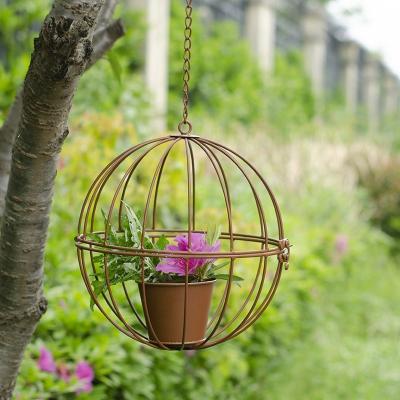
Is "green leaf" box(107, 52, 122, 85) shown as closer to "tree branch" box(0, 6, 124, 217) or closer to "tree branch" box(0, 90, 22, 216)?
"tree branch" box(0, 6, 124, 217)

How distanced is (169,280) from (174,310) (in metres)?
0.08

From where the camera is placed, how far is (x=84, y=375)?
2.37 meters

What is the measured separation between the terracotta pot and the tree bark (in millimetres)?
283

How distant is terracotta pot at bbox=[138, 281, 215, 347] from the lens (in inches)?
63.3

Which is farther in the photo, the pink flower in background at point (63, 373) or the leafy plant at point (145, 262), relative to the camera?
the pink flower in background at point (63, 373)

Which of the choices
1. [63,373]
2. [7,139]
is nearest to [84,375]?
[63,373]

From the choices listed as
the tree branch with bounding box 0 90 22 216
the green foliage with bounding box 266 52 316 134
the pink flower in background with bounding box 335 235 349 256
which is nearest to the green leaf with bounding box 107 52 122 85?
the tree branch with bounding box 0 90 22 216

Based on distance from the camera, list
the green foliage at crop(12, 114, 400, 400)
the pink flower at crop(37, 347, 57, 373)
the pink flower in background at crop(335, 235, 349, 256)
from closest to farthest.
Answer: the pink flower at crop(37, 347, 57, 373) → the green foliage at crop(12, 114, 400, 400) → the pink flower in background at crop(335, 235, 349, 256)

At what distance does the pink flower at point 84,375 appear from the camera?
2344 millimetres

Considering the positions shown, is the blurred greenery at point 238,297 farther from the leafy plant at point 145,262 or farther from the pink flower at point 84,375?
the leafy plant at point 145,262

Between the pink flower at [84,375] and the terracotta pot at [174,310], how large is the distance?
79 cm

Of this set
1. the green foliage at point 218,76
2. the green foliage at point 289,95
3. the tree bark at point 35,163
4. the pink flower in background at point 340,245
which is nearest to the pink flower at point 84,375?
the tree bark at point 35,163

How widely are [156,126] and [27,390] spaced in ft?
15.2

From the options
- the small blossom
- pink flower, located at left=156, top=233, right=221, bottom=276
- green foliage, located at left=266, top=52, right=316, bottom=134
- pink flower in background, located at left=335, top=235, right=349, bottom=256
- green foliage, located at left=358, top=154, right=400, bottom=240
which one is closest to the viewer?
pink flower, located at left=156, top=233, right=221, bottom=276
